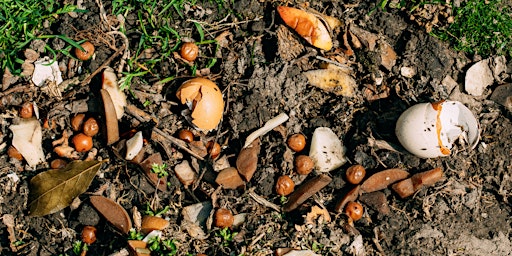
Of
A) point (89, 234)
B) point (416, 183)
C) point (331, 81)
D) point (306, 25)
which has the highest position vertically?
point (306, 25)

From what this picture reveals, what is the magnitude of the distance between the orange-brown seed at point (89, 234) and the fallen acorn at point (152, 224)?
0.29 m

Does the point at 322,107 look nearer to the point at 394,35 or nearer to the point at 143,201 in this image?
the point at 394,35

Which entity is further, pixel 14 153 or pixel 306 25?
pixel 306 25

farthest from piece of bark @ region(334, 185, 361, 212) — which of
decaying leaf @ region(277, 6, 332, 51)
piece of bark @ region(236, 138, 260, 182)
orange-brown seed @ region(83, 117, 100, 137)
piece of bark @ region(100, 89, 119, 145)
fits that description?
orange-brown seed @ region(83, 117, 100, 137)

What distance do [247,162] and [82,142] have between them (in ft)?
3.45

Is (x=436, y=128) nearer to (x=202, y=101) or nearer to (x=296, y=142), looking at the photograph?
(x=296, y=142)

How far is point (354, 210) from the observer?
340 centimetres

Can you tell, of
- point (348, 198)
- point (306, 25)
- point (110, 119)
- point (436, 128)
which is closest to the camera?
point (436, 128)

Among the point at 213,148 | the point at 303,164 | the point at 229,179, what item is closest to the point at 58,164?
the point at 213,148

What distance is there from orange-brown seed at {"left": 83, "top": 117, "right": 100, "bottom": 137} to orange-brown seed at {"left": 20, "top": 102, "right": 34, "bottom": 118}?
408 mm

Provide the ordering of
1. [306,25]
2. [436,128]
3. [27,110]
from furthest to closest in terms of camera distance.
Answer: [306,25], [27,110], [436,128]

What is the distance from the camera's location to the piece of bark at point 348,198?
11.2 ft

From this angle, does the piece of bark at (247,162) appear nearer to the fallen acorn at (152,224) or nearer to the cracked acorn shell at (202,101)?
the cracked acorn shell at (202,101)

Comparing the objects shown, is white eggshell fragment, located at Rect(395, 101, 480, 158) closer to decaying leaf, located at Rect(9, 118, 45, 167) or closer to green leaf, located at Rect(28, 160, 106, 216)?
green leaf, located at Rect(28, 160, 106, 216)
